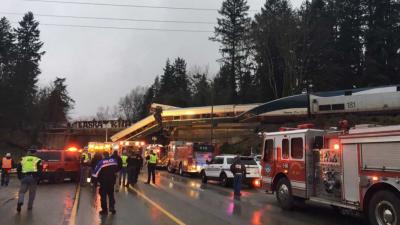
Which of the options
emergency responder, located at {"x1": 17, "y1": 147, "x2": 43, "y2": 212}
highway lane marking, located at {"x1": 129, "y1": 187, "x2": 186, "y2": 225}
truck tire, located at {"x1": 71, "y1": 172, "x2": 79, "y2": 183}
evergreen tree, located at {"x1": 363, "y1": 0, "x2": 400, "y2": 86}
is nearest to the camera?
highway lane marking, located at {"x1": 129, "y1": 187, "x2": 186, "y2": 225}

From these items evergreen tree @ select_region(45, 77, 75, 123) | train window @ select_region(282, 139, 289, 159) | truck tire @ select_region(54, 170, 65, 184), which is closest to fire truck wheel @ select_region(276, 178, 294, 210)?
train window @ select_region(282, 139, 289, 159)

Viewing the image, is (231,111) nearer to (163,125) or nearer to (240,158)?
(163,125)

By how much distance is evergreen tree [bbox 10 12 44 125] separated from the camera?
86.2 meters

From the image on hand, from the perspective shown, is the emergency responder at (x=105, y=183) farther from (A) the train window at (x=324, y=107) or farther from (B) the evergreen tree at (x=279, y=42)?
(B) the evergreen tree at (x=279, y=42)

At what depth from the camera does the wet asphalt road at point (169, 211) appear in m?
12.6

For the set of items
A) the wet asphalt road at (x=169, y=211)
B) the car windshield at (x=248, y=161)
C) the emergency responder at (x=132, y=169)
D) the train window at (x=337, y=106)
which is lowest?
the wet asphalt road at (x=169, y=211)

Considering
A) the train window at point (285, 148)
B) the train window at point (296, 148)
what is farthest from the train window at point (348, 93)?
the train window at point (296, 148)

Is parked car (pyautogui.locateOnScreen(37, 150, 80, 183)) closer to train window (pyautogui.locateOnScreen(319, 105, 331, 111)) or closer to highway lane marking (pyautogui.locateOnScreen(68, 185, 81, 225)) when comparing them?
highway lane marking (pyautogui.locateOnScreen(68, 185, 81, 225))

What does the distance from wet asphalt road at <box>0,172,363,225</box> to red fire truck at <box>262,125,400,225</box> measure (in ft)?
2.55

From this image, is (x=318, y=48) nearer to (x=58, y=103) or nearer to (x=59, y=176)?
(x=59, y=176)

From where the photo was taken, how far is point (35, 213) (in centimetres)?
1362

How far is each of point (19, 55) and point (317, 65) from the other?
201ft

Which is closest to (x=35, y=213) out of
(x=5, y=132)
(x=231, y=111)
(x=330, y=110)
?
(x=330, y=110)

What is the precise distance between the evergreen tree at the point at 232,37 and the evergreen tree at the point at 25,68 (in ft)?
121
